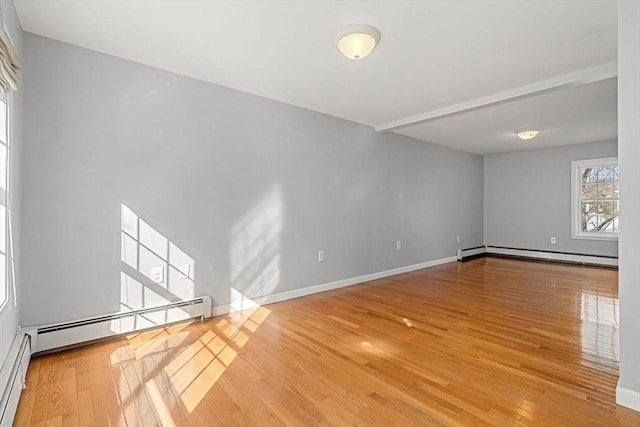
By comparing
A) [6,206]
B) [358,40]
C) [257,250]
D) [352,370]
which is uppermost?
[358,40]

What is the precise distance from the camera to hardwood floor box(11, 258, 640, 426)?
5.43 feet

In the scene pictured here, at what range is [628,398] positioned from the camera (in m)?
1.70

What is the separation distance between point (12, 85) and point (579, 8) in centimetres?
338

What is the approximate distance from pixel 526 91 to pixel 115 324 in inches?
176

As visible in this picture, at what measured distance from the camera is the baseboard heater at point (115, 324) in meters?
2.32

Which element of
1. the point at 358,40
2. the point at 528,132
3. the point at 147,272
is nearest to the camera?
the point at 358,40

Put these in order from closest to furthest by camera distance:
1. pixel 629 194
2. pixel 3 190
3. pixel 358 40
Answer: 1. pixel 629 194
2. pixel 3 190
3. pixel 358 40

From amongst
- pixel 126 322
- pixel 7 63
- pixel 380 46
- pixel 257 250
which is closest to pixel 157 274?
pixel 126 322

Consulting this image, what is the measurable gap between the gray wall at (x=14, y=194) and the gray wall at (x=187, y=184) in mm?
124

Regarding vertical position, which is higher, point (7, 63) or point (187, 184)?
point (7, 63)

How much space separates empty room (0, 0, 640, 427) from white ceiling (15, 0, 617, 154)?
21 mm

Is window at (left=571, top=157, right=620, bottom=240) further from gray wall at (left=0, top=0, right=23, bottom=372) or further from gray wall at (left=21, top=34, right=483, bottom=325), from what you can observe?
gray wall at (left=0, top=0, right=23, bottom=372)

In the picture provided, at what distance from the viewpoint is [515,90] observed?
3.32 meters

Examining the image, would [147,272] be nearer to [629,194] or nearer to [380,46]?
[380,46]
